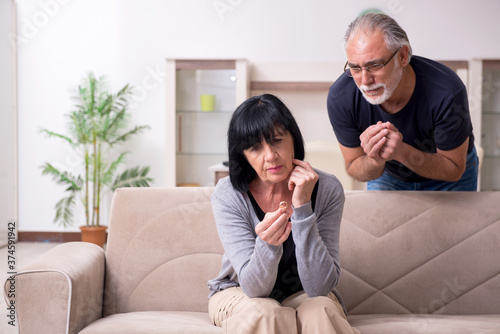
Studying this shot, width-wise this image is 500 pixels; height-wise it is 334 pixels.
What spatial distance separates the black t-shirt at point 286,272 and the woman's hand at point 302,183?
0.10 metres

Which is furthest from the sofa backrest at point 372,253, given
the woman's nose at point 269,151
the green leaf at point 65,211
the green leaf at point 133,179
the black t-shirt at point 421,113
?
the green leaf at point 65,211

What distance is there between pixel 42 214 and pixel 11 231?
3925mm

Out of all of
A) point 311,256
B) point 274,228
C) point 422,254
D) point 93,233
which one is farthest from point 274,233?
point 93,233

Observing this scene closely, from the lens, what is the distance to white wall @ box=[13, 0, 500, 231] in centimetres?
516

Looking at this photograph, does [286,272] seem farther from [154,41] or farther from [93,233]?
[154,41]

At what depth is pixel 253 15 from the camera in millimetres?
5250

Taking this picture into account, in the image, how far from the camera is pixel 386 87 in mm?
1934

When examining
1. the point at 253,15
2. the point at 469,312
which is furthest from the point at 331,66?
the point at 469,312

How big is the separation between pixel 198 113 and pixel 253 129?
3328mm

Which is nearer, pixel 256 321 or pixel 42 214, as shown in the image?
pixel 256 321

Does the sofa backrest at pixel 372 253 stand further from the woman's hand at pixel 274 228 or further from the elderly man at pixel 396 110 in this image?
the woman's hand at pixel 274 228

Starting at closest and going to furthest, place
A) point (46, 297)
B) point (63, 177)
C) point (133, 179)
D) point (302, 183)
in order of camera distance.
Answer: point (302, 183), point (46, 297), point (63, 177), point (133, 179)

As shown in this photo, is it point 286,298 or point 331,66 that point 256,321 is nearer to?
point 286,298

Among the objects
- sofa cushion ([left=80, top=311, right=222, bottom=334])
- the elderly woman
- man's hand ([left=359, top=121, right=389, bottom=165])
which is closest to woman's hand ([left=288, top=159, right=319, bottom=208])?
the elderly woman
